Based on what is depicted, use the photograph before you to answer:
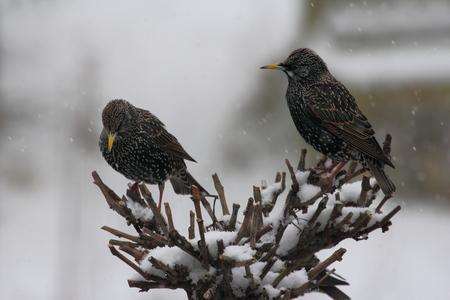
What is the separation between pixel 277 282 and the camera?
5.32 ft

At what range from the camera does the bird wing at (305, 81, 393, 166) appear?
2.38 m

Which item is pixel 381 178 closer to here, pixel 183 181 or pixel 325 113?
pixel 325 113

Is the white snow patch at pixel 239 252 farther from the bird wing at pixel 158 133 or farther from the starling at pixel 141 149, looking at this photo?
the bird wing at pixel 158 133

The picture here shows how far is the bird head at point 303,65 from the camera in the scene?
2.33 metres

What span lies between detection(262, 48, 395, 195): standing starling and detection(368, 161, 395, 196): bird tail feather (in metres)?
0.04

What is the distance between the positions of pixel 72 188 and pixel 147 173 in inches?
259

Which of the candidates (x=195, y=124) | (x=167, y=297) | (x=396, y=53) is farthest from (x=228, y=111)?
(x=167, y=297)

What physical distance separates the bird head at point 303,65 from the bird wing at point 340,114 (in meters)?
0.06

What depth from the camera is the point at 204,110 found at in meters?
10.4

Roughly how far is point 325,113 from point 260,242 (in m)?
0.92

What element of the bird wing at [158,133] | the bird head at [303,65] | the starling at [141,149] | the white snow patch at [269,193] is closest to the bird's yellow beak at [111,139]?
the starling at [141,149]

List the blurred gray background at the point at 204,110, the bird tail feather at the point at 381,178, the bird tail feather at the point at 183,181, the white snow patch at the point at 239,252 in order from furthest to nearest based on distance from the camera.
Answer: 1. the blurred gray background at the point at 204,110
2. the bird tail feather at the point at 183,181
3. the bird tail feather at the point at 381,178
4. the white snow patch at the point at 239,252

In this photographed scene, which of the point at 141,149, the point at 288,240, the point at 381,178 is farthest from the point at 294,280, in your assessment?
the point at 141,149

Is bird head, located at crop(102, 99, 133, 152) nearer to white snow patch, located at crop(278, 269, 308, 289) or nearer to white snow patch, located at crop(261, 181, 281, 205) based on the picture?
white snow patch, located at crop(261, 181, 281, 205)
